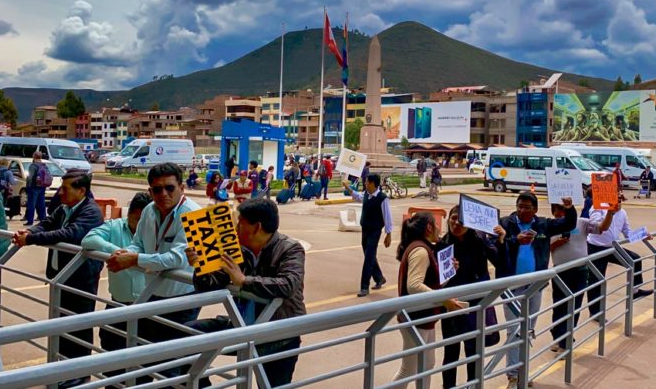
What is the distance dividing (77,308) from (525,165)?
34.0 m

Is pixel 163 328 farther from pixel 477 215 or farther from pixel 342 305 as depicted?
pixel 342 305

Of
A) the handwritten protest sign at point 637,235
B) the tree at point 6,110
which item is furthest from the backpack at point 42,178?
the tree at point 6,110

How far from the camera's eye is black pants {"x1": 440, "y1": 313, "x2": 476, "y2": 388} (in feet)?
15.8

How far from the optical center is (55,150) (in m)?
30.8

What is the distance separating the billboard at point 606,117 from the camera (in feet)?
285

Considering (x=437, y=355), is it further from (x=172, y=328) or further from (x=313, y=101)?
(x=313, y=101)

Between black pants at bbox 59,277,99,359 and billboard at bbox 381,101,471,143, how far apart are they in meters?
110

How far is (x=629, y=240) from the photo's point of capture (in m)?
7.49

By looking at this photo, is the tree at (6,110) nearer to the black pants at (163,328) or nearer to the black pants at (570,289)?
the black pants at (570,289)

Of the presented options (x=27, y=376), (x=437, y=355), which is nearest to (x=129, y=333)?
(x=27, y=376)

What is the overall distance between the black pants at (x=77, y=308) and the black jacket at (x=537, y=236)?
3472mm

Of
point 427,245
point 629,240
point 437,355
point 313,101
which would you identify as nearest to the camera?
point 427,245

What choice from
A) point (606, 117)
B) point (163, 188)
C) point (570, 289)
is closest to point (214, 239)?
point (163, 188)

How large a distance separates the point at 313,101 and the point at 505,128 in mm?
58642
